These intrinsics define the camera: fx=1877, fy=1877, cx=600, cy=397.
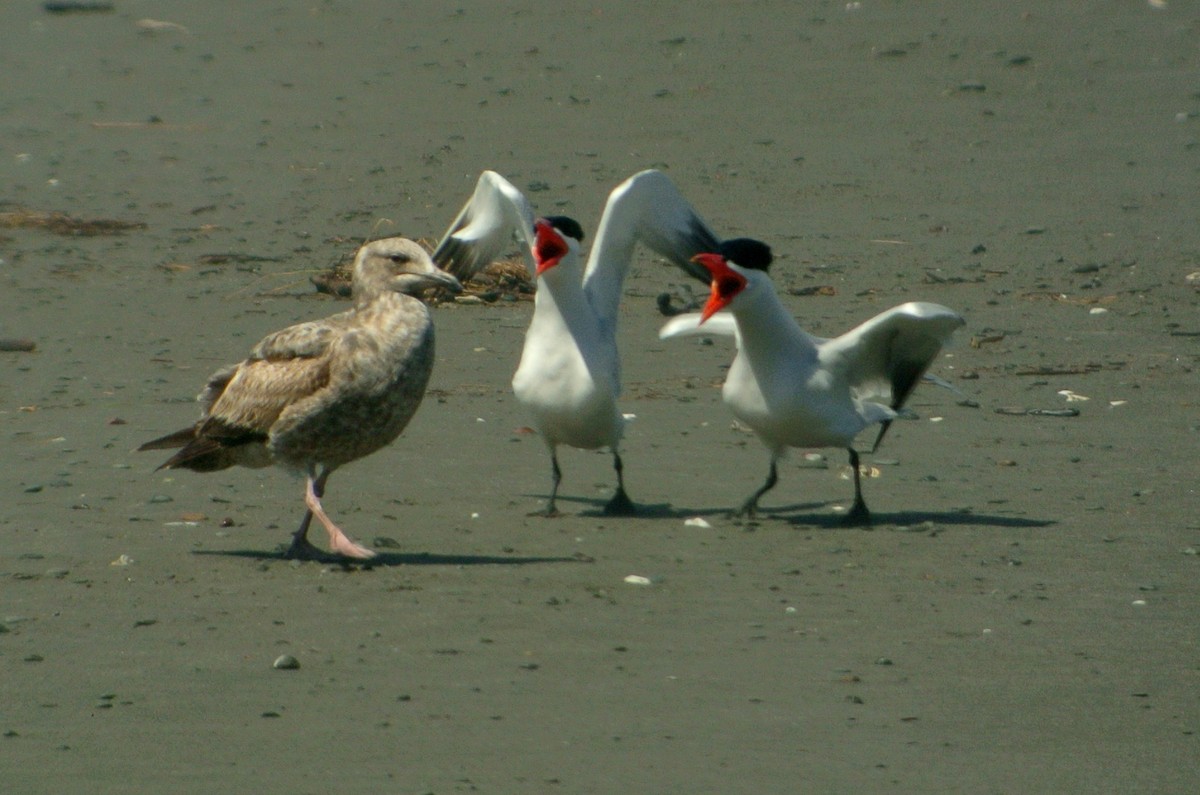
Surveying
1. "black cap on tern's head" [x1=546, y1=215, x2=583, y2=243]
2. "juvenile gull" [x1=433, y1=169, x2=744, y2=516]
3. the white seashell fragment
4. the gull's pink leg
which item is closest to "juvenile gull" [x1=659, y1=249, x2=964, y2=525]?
"juvenile gull" [x1=433, y1=169, x2=744, y2=516]

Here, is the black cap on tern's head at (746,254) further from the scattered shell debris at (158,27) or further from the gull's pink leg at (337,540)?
the scattered shell debris at (158,27)

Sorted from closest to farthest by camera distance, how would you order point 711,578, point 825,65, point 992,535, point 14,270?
point 711,578, point 992,535, point 14,270, point 825,65

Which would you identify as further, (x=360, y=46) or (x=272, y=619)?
(x=360, y=46)

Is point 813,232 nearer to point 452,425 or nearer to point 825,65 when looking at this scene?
point 825,65

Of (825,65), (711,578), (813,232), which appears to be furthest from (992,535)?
(825,65)

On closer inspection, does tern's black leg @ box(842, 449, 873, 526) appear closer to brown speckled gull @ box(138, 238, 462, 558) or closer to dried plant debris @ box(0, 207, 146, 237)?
brown speckled gull @ box(138, 238, 462, 558)

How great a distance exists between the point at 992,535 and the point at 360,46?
434 inches

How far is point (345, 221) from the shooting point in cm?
1306

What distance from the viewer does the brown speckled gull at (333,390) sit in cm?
664

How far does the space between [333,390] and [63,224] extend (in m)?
6.88

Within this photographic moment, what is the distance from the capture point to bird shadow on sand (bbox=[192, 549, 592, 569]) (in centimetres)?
661

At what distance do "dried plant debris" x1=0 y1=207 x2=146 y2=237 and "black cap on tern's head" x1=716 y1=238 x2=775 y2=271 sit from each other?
6.45 meters

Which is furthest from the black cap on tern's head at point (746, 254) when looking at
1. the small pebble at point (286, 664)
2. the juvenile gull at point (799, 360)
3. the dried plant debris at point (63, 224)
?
the dried plant debris at point (63, 224)

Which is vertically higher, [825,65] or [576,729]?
[825,65]
